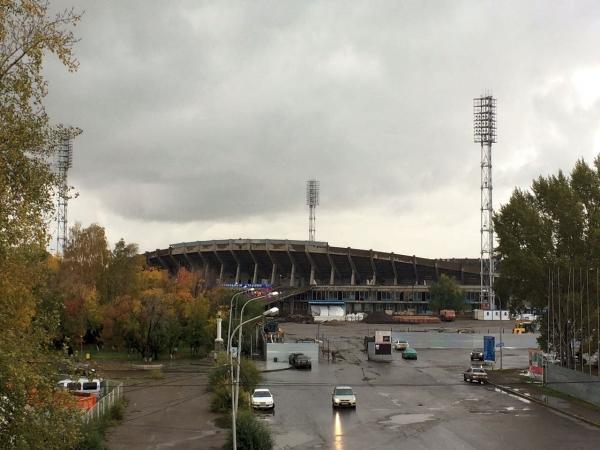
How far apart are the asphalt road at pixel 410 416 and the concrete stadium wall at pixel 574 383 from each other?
13.4 feet

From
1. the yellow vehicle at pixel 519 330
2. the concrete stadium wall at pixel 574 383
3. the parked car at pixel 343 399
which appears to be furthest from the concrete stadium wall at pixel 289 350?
the yellow vehicle at pixel 519 330

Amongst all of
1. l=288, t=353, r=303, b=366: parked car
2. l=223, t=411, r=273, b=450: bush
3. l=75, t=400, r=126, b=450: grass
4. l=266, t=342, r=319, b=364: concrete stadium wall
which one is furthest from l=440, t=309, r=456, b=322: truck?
l=223, t=411, r=273, b=450: bush

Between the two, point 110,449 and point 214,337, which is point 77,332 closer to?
point 214,337

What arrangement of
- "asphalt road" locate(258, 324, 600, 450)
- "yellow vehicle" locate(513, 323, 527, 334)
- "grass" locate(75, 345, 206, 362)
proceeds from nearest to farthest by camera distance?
"asphalt road" locate(258, 324, 600, 450) → "grass" locate(75, 345, 206, 362) → "yellow vehicle" locate(513, 323, 527, 334)

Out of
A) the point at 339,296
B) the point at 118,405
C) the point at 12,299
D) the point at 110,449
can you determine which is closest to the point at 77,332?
the point at 118,405

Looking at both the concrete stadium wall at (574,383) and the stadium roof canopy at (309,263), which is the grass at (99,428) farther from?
the stadium roof canopy at (309,263)

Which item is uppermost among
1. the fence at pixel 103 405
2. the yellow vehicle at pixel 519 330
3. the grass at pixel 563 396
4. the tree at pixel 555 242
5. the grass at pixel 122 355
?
the tree at pixel 555 242

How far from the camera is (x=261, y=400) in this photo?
4153 centimetres

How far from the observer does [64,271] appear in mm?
79000

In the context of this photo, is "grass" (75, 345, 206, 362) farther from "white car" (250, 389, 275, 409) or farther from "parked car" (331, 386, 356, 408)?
"parked car" (331, 386, 356, 408)

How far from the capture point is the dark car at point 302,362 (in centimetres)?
6579

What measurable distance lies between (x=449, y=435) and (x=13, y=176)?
1088 inches

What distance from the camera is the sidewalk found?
41037 millimetres

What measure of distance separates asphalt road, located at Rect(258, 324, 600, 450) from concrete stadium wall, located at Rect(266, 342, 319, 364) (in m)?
6.15
